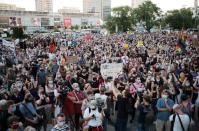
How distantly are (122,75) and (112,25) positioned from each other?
109 m

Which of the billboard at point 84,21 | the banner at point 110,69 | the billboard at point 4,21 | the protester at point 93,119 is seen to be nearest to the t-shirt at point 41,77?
the banner at point 110,69

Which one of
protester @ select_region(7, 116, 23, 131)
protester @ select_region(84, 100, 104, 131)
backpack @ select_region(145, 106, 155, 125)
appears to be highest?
protester @ select_region(7, 116, 23, 131)

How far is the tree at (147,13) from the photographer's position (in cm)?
11700

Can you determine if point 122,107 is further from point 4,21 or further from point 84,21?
point 84,21

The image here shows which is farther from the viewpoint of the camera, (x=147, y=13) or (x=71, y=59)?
(x=147, y=13)

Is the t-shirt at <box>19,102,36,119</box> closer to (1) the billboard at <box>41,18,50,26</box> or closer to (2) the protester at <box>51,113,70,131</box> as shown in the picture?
(2) the protester at <box>51,113,70,131</box>

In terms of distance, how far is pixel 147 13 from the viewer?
385 ft

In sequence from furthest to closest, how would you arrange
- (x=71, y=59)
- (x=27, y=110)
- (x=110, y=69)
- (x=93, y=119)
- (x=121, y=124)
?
(x=71, y=59) < (x=110, y=69) < (x=121, y=124) < (x=27, y=110) < (x=93, y=119)

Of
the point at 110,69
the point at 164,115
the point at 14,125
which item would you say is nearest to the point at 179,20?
the point at 110,69

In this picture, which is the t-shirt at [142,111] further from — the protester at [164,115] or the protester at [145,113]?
the protester at [164,115]

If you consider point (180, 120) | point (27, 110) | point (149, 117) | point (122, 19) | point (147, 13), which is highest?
point (147, 13)

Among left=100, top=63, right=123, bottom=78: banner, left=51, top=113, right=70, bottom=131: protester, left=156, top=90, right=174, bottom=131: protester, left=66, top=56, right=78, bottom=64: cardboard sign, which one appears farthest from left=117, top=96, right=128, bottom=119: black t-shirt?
left=66, top=56, right=78, bottom=64: cardboard sign

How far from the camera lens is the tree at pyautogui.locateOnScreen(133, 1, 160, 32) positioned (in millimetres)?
117000

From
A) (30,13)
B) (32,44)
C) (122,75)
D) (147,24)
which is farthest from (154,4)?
(122,75)
